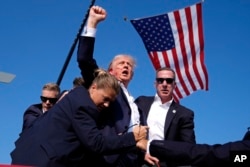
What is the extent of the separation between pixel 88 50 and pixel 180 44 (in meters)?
5.49

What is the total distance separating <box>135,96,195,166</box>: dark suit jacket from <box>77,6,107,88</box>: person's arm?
1099 millimetres

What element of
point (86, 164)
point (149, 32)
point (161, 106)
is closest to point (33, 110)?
point (161, 106)

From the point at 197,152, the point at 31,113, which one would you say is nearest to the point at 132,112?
the point at 31,113

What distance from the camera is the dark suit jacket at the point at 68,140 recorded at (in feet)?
11.3

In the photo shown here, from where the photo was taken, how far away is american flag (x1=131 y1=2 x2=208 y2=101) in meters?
9.18

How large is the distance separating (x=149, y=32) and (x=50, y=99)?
13.4 feet

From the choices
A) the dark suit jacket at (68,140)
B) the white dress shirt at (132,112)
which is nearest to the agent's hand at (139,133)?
the dark suit jacket at (68,140)

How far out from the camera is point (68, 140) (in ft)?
11.7

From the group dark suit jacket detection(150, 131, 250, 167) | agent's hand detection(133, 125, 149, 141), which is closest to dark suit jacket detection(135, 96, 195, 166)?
agent's hand detection(133, 125, 149, 141)

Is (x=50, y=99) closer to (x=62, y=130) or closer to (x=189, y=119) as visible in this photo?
(x=189, y=119)

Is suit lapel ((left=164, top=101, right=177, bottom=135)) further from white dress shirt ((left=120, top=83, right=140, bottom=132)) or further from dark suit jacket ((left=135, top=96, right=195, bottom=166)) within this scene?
white dress shirt ((left=120, top=83, right=140, bottom=132))

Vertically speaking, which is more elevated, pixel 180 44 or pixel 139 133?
pixel 180 44

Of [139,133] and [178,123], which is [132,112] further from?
[178,123]

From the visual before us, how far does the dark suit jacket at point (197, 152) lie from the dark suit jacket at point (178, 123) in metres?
2.15
